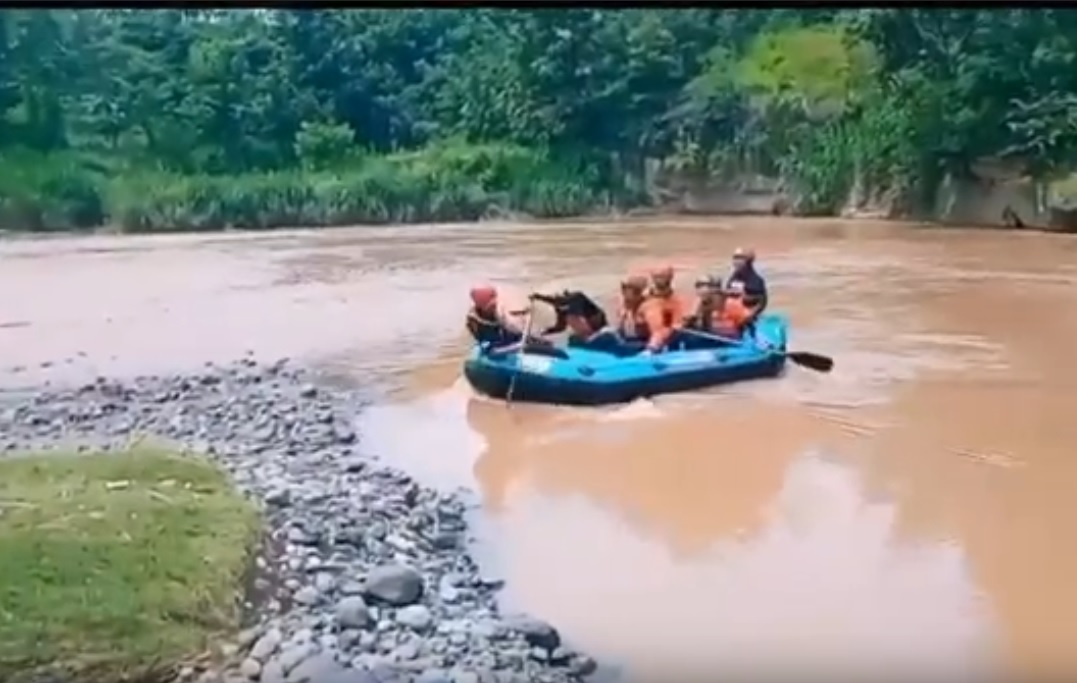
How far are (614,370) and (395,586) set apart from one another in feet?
0.95

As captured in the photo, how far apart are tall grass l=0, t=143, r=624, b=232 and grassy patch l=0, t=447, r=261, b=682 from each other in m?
0.23

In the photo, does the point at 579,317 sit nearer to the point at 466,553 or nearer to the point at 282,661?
the point at 466,553

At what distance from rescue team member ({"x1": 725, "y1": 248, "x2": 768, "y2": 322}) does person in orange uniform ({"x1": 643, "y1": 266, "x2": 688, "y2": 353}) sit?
51 millimetres

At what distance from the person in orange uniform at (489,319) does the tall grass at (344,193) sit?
8 centimetres

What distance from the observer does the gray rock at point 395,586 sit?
4.95 feet

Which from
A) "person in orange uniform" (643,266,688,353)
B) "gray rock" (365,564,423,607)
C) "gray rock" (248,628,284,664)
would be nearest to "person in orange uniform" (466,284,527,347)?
"person in orange uniform" (643,266,688,353)

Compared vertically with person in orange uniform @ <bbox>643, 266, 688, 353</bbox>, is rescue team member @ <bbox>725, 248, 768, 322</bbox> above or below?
above

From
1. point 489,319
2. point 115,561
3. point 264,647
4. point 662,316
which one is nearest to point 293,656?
point 264,647

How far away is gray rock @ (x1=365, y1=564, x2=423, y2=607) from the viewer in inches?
59.4

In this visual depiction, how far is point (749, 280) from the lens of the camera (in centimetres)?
157

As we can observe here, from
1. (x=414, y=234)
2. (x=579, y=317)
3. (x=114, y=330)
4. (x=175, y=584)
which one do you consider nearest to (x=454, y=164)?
(x=414, y=234)

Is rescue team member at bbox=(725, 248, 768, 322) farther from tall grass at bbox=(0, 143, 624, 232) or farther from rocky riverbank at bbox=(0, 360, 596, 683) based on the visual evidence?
rocky riverbank at bbox=(0, 360, 596, 683)

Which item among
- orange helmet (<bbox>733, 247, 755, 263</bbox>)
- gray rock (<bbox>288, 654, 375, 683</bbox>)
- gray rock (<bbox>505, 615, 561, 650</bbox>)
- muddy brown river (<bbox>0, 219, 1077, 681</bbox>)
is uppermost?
orange helmet (<bbox>733, 247, 755, 263</bbox>)

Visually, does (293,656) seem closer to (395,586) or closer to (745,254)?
(395,586)
